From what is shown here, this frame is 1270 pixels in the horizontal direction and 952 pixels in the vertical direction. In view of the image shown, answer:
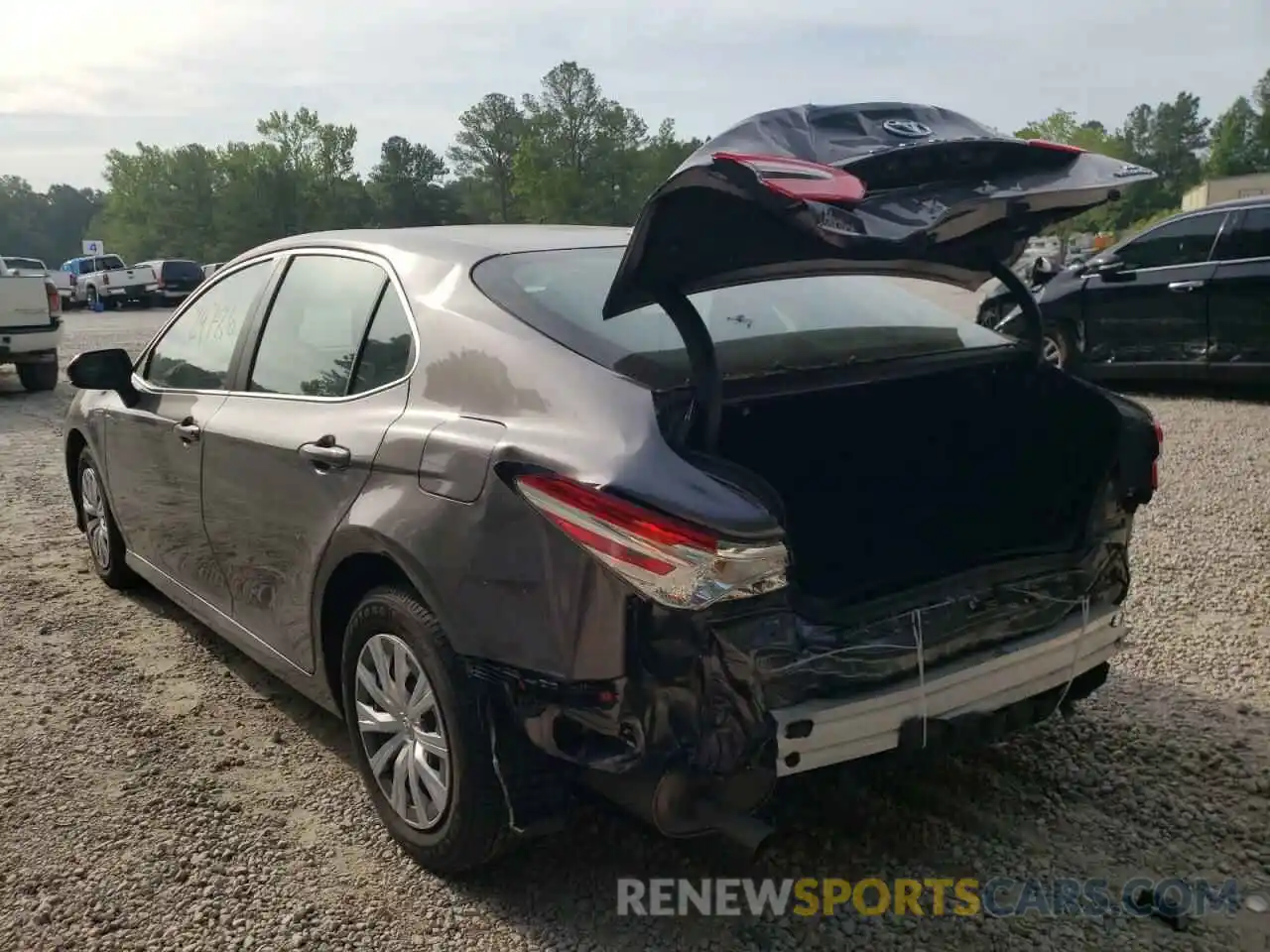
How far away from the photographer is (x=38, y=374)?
13.0 metres

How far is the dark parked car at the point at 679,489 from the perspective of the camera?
7.47 feet

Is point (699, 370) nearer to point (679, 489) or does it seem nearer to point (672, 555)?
point (679, 489)

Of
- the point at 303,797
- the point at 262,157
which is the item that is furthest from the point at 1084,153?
the point at 262,157

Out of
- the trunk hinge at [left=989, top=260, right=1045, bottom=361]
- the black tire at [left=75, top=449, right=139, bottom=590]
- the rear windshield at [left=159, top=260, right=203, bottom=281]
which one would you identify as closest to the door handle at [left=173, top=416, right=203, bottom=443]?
the black tire at [left=75, top=449, right=139, bottom=590]

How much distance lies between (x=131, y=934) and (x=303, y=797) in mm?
665

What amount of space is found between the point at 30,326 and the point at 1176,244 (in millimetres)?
11892

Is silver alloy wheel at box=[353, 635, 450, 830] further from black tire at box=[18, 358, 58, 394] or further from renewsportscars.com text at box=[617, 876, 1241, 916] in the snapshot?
black tire at box=[18, 358, 58, 394]

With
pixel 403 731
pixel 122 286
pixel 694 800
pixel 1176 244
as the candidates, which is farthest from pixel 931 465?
pixel 122 286

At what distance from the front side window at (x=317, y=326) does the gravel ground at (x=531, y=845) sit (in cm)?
120

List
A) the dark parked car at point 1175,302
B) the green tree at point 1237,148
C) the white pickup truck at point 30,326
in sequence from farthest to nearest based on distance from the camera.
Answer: the green tree at point 1237,148
the white pickup truck at point 30,326
the dark parked car at point 1175,302

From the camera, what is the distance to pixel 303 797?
3.28 m

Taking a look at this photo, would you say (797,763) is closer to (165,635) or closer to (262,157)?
(165,635)

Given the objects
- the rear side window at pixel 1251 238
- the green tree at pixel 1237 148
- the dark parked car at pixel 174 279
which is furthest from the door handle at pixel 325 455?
the green tree at pixel 1237 148

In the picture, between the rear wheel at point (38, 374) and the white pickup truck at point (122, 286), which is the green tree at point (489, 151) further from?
the rear wheel at point (38, 374)
